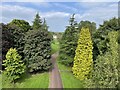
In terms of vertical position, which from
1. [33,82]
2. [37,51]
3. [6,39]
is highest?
[6,39]

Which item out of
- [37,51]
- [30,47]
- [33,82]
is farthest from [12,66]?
[37,51]

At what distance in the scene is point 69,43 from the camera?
96.0 ft

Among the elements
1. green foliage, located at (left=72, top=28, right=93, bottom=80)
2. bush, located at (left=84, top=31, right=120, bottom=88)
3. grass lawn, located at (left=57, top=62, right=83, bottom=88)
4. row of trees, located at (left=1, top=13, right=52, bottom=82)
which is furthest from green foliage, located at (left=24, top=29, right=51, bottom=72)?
bush, located at (left=84, top=31, right=120, bottom=88)

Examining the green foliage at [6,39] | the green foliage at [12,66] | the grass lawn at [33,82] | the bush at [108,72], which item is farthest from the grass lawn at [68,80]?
the green foliage at [6,39]

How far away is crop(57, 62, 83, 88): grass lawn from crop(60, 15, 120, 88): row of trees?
2.22 feet

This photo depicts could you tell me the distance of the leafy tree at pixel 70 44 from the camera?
96.6 feet

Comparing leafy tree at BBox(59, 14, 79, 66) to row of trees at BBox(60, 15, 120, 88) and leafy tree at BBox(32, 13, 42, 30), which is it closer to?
row of trees at BBox(60, 15, 120, 88)

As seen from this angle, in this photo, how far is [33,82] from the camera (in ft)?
82.0

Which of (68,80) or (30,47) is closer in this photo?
(68,80)

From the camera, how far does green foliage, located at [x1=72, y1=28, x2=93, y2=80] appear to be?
2547cm

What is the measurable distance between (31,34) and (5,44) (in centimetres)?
332

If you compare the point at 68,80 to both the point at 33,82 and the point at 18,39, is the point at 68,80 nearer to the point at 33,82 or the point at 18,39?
the point at 33,82

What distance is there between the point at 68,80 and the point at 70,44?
5.61 meters

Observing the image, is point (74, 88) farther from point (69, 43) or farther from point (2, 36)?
point (2, 36)
